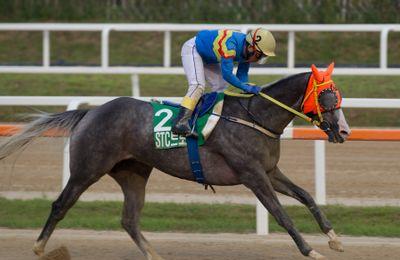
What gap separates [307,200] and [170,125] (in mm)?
1067

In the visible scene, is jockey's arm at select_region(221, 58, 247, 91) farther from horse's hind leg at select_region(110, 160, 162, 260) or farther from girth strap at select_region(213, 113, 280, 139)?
horse's hind leg at select_region(110, 160, 162, 260)

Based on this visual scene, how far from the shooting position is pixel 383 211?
8.84 meters

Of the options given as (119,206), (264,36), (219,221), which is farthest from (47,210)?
(264,36)

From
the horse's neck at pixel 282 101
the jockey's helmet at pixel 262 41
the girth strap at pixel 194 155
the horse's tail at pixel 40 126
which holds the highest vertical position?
the jockey's helmet at pixel 262 41

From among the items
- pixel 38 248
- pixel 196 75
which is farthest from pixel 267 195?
pixel 38 248

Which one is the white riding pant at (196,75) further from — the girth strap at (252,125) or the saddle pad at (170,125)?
the girth strap at (252,125)

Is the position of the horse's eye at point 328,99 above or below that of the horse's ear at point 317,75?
below

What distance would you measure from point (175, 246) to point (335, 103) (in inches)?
72.6

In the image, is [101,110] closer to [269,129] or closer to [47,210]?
[269,129]

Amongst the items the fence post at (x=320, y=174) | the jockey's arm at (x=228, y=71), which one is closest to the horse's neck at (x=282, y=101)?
the jockey's arm at (x=228, y=71)

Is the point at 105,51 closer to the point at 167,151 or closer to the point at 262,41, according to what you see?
the point at 167,151

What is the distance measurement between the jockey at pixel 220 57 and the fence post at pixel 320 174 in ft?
5.97

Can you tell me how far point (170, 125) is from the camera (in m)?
7.15

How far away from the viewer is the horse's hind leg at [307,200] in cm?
701
